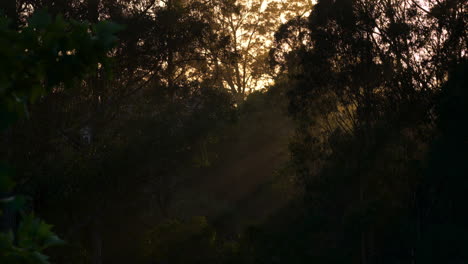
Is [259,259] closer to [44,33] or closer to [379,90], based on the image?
[379,90]

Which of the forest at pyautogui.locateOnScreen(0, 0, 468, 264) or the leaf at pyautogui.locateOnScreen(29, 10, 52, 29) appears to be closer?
the leaf at pyautogui.locateOnScreen(29, 10, 52, 29)

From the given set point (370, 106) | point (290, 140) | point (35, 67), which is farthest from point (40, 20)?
point (290, 140)

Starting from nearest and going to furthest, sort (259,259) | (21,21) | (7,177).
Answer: (7,177) → (21,21) → (259,259)

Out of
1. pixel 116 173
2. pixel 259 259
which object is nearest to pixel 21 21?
pixel 116 173

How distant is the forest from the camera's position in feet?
56.0

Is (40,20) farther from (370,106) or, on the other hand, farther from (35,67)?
(370,106)

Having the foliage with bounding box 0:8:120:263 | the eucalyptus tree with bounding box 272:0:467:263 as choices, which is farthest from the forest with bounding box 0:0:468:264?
the foliage with bounding box 0:8:120:263

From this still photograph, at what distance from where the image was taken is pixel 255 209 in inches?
1308

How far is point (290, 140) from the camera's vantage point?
2722cm

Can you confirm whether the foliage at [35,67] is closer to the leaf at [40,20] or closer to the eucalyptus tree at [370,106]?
the leaf at [40,20]

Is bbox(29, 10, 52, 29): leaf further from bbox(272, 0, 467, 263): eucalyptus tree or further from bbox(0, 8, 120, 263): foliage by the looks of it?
bbox(272, 0, 467, 263): eucalyptus tree

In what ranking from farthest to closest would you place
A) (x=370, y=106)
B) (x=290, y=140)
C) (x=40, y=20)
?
(x=290, y=140) < (x=370, y=106) < (x=40, y=20)

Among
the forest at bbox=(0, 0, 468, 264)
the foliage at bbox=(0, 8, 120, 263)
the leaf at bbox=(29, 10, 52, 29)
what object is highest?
the forest at bbox=(0, 0, 468, 264)

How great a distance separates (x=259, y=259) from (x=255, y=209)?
10465 millimetres
